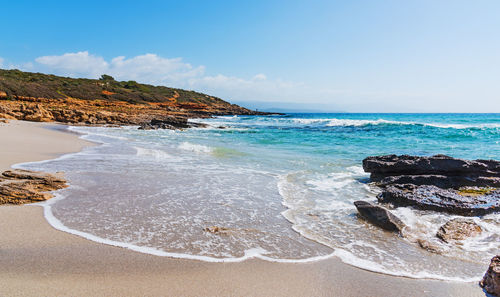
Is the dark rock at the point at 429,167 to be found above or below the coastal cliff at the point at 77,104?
below

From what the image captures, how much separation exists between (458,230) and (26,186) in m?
7.13

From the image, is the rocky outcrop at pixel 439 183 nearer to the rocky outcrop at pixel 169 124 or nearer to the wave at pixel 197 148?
the wave at pixel 197 148

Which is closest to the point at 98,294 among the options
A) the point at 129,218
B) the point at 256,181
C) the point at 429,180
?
the point at 129,218

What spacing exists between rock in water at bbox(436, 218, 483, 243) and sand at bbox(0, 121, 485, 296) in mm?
1264

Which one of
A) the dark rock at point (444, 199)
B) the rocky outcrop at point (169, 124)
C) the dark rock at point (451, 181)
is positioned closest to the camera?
the dark rock at point (444, 199)

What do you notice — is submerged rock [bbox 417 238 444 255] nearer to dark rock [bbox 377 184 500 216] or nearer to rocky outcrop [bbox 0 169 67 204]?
dark rock [bbox 377 184 500 216]

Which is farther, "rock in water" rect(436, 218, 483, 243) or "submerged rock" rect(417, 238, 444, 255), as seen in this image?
"rock in water" rect(436, 218, 483, 243)

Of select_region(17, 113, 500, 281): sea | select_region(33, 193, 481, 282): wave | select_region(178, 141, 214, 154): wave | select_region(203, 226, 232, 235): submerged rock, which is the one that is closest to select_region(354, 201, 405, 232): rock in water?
select_region(17, 113, 500, 281): sea

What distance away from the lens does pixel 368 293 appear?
285 centimetres

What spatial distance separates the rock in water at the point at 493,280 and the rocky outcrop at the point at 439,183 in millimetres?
2725

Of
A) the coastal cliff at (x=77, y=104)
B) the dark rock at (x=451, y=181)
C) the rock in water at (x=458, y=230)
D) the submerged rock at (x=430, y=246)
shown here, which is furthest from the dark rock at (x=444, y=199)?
the coastal cliff at (x=77, y=104)

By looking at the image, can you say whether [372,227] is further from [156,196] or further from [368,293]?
[156,196]

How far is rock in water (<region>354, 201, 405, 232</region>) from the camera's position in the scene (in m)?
4.48

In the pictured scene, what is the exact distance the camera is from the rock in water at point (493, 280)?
111 inches
